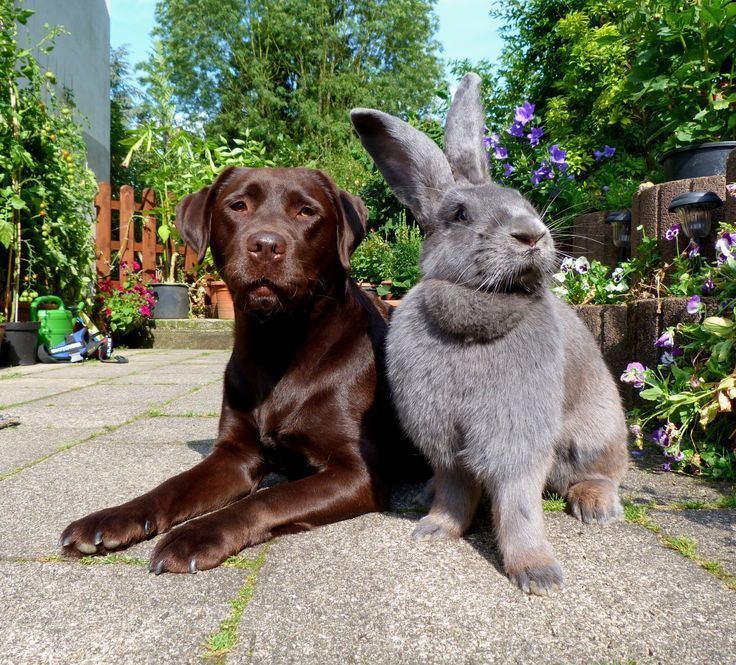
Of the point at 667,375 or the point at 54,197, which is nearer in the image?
the point at 667,375

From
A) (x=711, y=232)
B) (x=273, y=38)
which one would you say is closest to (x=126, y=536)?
(x=711, y=232)

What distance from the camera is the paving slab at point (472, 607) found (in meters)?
1.27

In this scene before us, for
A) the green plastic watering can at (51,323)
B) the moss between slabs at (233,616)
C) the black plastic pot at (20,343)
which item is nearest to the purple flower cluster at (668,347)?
the moss between slabs at (233,616)

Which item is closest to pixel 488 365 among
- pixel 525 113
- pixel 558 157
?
pixel 558 157

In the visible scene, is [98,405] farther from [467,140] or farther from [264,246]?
[467,140]

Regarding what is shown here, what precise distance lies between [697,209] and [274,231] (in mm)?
2312

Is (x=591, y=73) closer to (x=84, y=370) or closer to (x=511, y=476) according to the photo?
(x=84, y=370)

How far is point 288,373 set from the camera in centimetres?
245

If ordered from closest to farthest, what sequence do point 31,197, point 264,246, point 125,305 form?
point 264,246
point 31,197
point 125,305

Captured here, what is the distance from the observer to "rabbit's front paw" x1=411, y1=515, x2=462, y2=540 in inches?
75.3

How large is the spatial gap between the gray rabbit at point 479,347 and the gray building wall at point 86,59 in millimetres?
11381

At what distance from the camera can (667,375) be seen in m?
3.06

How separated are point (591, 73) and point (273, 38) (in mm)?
18374

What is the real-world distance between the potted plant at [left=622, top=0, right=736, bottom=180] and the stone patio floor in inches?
87.5
